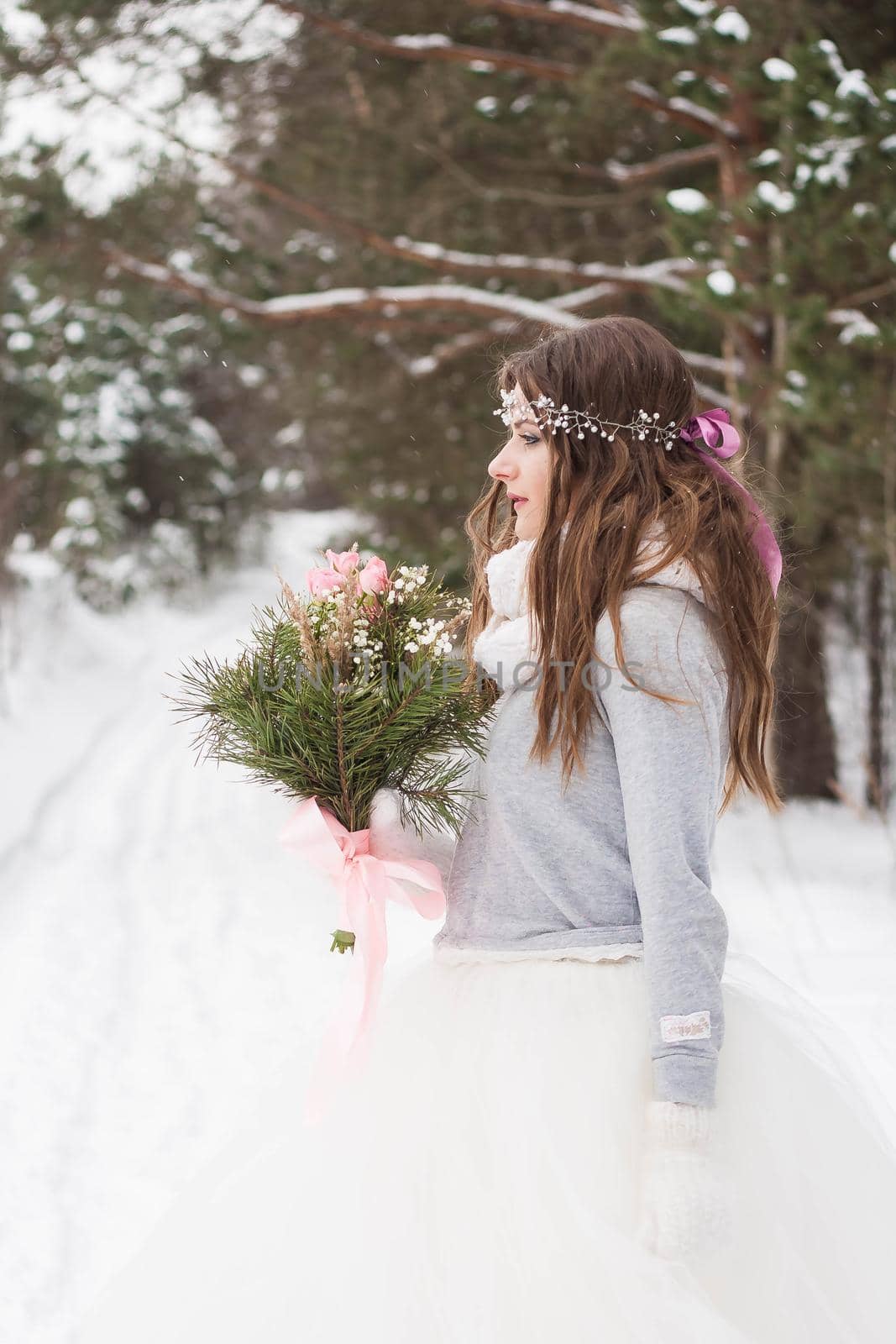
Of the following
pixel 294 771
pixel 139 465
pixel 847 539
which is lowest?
pixel 294 771

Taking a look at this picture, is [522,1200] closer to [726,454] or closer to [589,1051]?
→ [589,1051]

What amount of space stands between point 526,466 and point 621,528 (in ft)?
0.70

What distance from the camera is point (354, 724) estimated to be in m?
1.66

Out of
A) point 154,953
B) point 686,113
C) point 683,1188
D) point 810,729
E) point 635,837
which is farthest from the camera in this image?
point 810,729

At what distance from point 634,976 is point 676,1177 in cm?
30

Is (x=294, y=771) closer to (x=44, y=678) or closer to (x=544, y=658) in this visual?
(x=544, y=658)

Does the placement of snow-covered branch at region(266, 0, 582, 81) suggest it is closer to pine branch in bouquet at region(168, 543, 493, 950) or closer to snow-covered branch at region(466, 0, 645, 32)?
snow-covered branch at region(466, 0, 645, 32)

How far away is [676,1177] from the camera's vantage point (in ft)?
4.86

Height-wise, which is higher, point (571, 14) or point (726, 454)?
point (571, 14)

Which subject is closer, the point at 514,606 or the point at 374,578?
the point at 374,578

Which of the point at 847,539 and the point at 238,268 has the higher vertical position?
the point at 238,268

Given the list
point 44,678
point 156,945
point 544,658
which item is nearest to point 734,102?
point 156,945

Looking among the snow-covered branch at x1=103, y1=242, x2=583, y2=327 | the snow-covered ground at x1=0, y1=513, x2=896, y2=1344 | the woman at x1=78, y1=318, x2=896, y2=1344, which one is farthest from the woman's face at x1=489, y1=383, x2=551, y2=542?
the snow-covered branch at x1=103, y1=242, x2=583, y2=327

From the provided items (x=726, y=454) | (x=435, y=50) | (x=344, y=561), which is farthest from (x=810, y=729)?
(x=344, y=561)
